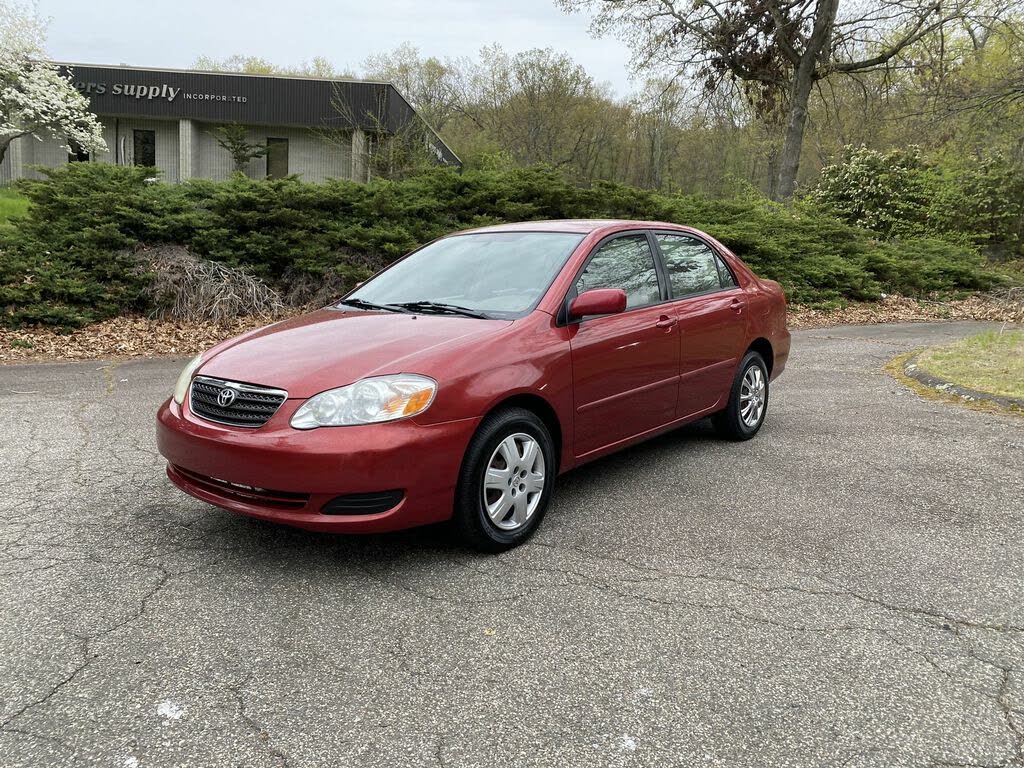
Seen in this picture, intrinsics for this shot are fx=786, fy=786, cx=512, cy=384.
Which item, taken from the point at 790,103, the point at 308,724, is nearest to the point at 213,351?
the point at 308,724

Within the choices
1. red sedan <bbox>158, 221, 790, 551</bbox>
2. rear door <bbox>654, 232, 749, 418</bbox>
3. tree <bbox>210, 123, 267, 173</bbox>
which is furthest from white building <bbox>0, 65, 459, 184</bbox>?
red sedan <bbox>158, 221, 790, 551</bbox>

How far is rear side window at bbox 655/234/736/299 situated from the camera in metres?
5.23

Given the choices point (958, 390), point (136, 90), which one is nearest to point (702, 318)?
point (958, 390)

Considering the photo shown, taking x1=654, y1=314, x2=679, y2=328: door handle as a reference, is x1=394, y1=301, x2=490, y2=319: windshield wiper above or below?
above

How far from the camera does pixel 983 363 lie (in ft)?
28.5

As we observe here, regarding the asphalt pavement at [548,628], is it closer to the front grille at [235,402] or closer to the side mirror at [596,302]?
the front grille at [235,402]

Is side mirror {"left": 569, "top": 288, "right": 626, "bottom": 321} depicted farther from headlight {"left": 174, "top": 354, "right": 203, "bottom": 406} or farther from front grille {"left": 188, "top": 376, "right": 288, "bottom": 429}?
headlight {"left": 174, "top": 354, "right": 203, "bottom": 406}

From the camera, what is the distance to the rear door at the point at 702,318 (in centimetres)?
511

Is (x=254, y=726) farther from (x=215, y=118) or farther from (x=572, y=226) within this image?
(x=215, y=118)

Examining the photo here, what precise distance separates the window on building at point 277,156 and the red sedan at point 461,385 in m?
28.2

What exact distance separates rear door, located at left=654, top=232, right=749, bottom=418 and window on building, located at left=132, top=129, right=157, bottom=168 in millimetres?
31175

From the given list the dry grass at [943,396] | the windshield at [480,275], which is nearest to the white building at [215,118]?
the dry grass at [943,396]

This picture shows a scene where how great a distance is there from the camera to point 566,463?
13.7ft

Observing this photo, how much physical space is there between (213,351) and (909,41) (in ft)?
81.3
